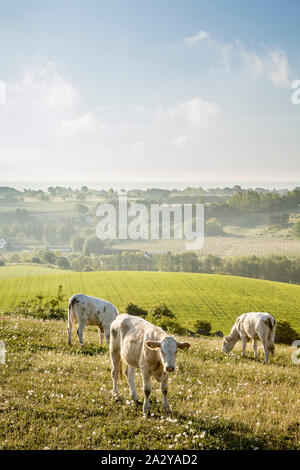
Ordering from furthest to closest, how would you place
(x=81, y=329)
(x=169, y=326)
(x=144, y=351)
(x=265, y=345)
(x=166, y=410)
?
1. (x=169, y=326)
2. (x=265, y=345)
3. (x=81, y=329)
4. (x=166, y=410)
5. (x=144, y=351)

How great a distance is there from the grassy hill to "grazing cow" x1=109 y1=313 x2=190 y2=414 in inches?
2611

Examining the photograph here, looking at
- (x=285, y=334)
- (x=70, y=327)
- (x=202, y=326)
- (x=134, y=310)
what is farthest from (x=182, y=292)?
(x=70, y=327)

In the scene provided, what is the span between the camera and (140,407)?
32.4ft

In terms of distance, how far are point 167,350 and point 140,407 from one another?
2.43 m

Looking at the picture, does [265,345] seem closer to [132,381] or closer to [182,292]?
[132,381]

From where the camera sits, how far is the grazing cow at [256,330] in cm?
1711

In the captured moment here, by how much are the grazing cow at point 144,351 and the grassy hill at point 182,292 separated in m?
66.3

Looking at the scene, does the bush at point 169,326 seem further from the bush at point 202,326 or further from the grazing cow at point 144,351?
the bush at point 202,326

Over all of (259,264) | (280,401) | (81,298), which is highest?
(81,298)

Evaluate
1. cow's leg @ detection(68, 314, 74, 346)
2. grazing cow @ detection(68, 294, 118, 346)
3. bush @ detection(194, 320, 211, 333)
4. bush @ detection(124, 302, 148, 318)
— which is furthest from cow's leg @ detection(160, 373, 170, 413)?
bush @ detection(194, 320, 211, 333)
